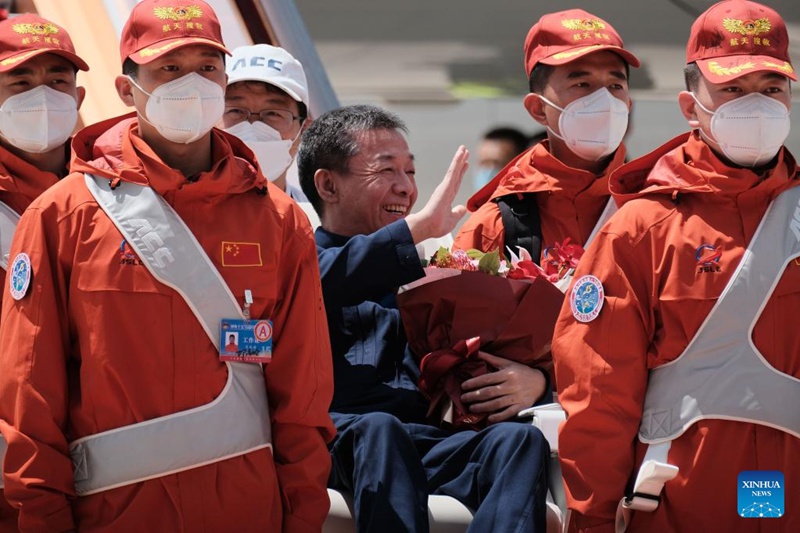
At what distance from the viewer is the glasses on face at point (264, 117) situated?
4945mm

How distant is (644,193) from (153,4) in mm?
1344

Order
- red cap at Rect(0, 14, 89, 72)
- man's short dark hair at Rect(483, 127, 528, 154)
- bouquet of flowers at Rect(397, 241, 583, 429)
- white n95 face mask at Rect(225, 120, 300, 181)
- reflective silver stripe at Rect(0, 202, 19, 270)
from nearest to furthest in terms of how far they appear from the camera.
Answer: reflective silver stripe at Rect(0, 202, 19, 270)
bouquet of flowers at Rect(397, 241, 583, 429)
red cap at Rect(0, 14, 89, 72)
white n95 face mask at Rect(225, 120, 300, 181)
man's short dark hair at Rect(483, 127, 528, 154)

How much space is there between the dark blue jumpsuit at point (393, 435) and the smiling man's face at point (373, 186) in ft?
0.30

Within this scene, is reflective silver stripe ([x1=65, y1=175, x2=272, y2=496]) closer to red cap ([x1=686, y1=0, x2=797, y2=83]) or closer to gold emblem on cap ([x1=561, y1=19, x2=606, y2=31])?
red cap ([x1=686, y1=0, x2=797, y2=83])

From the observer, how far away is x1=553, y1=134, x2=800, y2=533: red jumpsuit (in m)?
3.39

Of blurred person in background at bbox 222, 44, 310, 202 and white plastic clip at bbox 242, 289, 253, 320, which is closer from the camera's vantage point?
white plastic clip at bbox 242, 289, 253, 320

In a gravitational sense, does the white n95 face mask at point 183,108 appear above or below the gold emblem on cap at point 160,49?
below

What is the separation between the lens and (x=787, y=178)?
3.54 metres

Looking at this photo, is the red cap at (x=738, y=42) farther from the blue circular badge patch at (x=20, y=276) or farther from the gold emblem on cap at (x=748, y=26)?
the blue circular badge patch at (x=20, y=276)

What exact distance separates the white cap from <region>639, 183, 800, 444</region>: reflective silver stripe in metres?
2.02

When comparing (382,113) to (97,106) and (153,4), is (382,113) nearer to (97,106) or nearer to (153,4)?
(153,4)

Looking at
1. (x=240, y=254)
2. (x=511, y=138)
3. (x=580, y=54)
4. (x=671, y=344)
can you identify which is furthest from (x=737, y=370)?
(x=511, y=138)

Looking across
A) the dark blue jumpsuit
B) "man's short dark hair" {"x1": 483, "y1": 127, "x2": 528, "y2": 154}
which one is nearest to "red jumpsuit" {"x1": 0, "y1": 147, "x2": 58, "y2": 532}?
the dark blue jumpsuit

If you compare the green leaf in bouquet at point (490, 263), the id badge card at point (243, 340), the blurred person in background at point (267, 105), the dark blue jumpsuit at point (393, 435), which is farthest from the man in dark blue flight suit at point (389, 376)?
the id badge card at point (243, 340)
